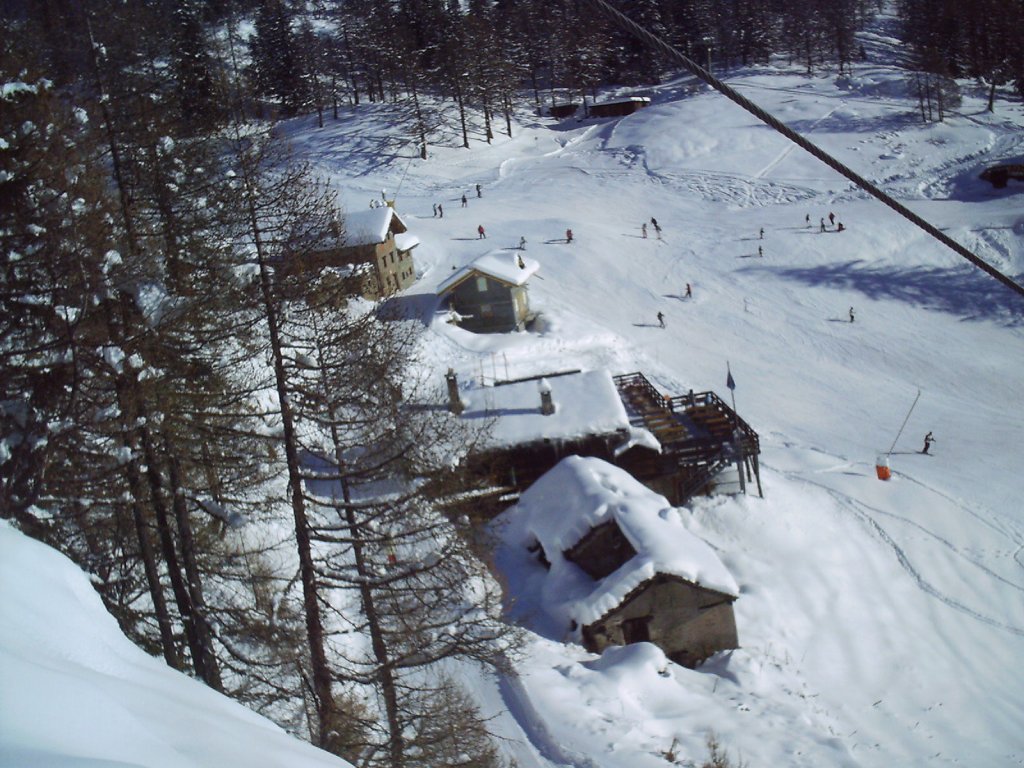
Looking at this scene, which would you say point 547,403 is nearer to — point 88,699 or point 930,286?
point 88,699

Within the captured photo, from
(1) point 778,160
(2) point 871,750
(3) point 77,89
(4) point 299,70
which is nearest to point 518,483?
(2) point 871,750

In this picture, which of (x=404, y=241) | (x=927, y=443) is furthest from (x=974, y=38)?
(x=927, y=443)

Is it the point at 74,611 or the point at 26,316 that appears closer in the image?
the point at 74,611

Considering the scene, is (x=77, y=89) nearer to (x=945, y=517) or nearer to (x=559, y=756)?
(x=559, y=756)

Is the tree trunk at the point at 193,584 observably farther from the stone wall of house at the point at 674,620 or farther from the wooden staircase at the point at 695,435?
the wooden staircase at the point at 695,435

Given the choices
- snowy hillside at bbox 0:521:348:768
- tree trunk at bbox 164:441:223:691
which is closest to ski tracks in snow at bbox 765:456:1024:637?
tree trunk at bbox 164:441:223:691

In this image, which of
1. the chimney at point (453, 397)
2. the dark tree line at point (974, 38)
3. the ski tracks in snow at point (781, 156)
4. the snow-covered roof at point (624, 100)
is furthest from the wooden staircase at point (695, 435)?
the dark tree line at point (974, 38)

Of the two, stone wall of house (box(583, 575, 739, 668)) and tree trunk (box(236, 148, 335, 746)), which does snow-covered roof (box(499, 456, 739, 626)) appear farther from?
tree trunk (box(236, 148, 335, 746))
